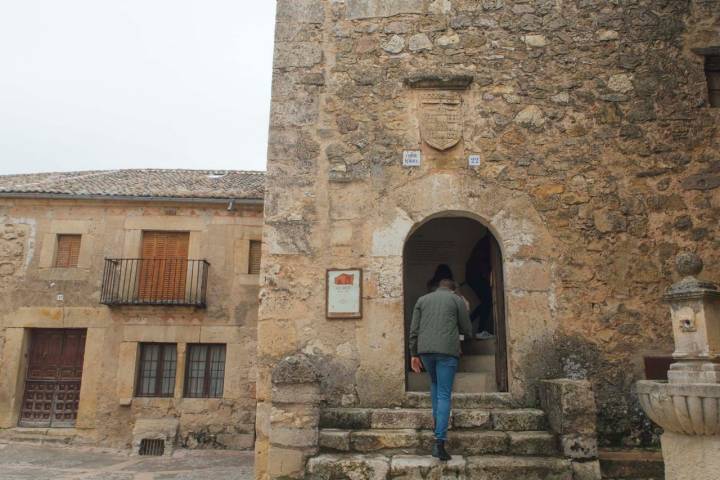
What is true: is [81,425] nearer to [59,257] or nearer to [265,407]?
[59,257]

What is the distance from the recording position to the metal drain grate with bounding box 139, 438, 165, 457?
10.2 m

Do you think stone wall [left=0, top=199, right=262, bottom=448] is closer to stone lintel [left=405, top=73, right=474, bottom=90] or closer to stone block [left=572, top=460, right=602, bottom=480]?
stone lintel [left=405, top=73, right=474, bottom=90]

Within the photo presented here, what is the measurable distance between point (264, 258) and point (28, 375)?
8.69m

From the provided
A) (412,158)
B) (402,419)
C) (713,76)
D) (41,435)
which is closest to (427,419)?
(402,419)

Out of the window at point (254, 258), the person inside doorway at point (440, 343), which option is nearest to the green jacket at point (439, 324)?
the person inside doorway at point (440, 343)

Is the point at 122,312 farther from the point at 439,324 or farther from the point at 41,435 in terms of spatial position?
the point at 439,324

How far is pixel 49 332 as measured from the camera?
440 inches

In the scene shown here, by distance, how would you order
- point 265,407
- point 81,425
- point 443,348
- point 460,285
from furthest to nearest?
point 81,425 → point 460,285 → point 265,407 → point 443,348

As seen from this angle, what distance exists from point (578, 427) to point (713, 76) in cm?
403

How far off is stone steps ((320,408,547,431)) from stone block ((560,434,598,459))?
1.40ft

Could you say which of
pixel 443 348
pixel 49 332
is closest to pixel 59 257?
pixel 49 332

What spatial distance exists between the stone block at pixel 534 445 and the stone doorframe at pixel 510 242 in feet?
2.38

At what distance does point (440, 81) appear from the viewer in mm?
5453

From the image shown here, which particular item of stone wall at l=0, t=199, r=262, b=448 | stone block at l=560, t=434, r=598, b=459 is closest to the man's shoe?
stone block at l=560, t=434, r=598, b=459
